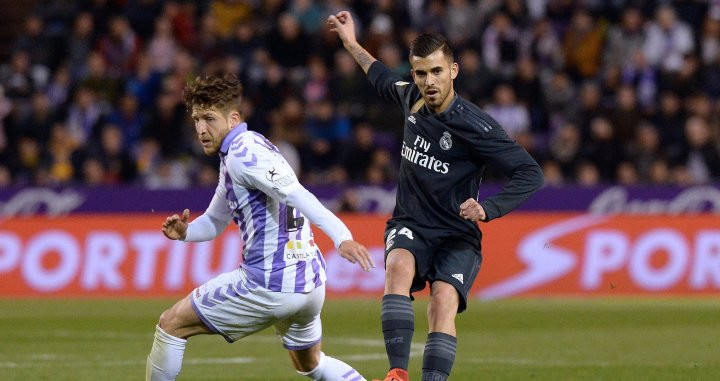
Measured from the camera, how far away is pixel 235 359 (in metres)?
10.8

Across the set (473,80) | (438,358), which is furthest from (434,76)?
(473,80)

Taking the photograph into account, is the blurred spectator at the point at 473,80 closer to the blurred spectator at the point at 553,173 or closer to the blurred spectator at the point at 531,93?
the blurred spectator at the point at 531,93

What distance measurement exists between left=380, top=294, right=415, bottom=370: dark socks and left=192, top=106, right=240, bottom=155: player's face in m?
1.27

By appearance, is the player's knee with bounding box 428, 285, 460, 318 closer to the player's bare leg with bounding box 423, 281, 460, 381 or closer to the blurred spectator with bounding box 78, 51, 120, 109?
the player's bare leg with bounding box 423, 281, 460, 381

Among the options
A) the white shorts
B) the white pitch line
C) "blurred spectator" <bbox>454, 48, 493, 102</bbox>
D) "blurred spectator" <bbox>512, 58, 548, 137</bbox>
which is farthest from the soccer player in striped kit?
"blurred spectator" <bbox>512, 58, 548, 137</bbox>

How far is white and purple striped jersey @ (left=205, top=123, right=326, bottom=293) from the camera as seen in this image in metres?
6.65

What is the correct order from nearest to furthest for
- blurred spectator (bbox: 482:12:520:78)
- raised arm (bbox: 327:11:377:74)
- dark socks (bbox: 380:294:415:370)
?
dark socks (bbox: 380:294:415:370), raised arm (bbox: 327:11:377:74), blurred spectator (bbox: 482:12:520:78)

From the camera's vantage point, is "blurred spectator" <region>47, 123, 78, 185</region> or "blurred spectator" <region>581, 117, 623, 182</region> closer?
"blurred spectator" <region>581, 117, 623, 182</region>

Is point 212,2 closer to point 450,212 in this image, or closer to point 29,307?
point 29,307

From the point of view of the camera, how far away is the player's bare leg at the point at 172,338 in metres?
6.72

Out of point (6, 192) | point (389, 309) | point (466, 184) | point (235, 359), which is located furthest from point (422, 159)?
point (6, 192)

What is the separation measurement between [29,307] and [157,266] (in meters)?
1.62

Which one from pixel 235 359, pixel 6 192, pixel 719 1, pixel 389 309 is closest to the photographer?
pixel 389 309

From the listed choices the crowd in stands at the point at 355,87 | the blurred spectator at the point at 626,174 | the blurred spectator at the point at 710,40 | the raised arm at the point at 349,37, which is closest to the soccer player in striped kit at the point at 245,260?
the raised arm at the point at 349,37
